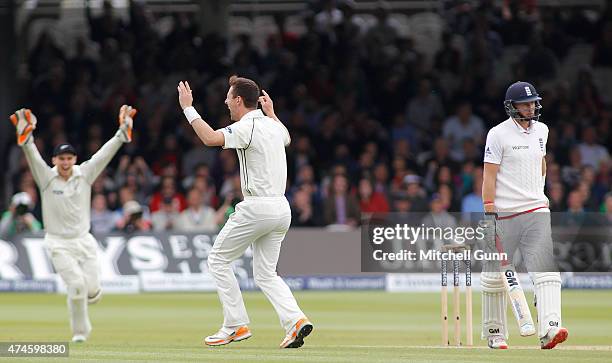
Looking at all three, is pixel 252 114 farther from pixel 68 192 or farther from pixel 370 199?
pixel 370 199

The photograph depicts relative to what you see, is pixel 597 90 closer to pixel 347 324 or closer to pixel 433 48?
pixel 433 48

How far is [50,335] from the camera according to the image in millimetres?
14516

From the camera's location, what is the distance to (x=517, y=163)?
11.3 m

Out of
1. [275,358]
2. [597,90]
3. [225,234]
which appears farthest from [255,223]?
[597,90]

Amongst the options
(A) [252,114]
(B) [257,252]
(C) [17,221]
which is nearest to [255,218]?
(B) [257,252]

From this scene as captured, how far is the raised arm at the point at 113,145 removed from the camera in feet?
43.8

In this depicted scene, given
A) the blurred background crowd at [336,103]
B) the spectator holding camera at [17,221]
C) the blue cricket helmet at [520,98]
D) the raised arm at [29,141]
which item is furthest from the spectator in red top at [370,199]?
the blue cricket helmet at [520,98]

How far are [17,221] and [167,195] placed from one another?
7.98 ft

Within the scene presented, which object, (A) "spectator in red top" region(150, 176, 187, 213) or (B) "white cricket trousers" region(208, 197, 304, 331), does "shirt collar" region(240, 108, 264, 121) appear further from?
(A) "spectator in red top" region(150, 176, 187, 213)

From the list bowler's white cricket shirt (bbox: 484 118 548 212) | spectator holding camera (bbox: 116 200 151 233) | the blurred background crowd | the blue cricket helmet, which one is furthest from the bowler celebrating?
the blurred background crowd

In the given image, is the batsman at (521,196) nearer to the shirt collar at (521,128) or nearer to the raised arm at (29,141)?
the shirt collar at (521,128)

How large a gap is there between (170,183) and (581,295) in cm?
678

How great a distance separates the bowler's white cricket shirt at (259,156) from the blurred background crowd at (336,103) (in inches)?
420

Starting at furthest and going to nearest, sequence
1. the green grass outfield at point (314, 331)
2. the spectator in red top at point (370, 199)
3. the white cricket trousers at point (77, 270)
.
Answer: the spectator in red top at point (370, 199) → the white cricket trousers at point (77, 270) → the green grass outfield at point (314, 331)
